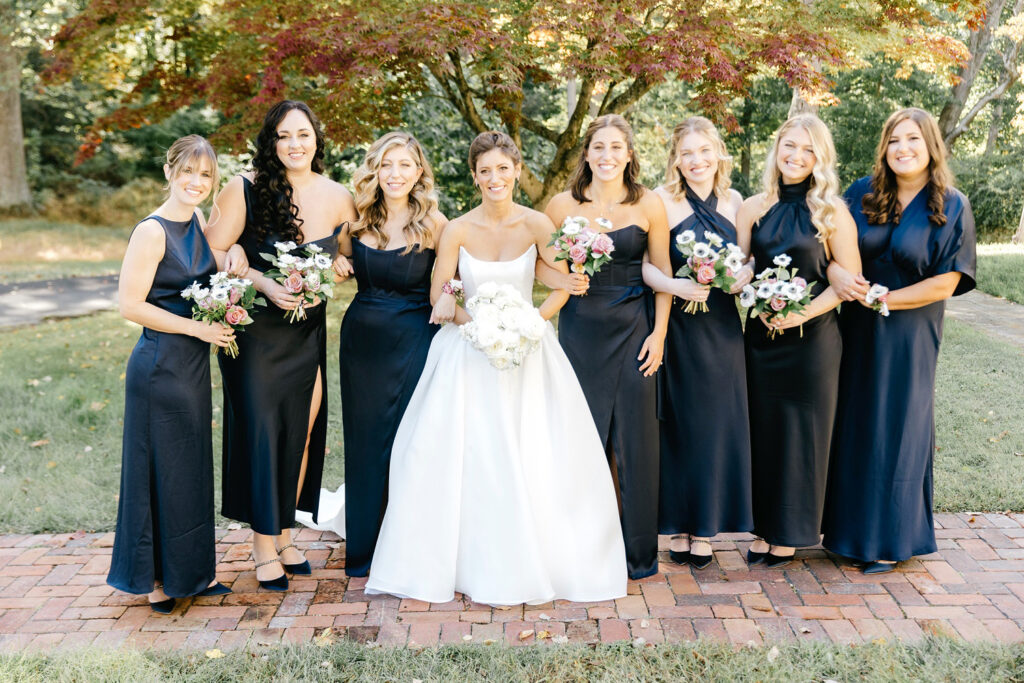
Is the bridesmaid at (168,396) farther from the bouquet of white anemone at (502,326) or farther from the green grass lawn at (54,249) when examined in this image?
the green grass lawn at (54,249)

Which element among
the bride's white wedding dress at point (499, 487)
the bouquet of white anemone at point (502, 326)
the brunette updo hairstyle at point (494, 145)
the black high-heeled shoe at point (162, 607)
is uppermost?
the brunette updo hairstyle at point (494, 145)

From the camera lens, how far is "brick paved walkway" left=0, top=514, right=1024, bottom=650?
13.0 feet

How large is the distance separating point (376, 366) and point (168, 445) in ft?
3.70

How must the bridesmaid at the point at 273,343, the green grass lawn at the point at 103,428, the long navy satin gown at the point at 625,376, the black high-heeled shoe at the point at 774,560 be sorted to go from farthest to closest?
the green grass lawn at the point at 103,428 < the black high-heeled shoe at the point at 774,560 < the long navy satin gown at the point at 625,376 < the bridesmaid at the point at 273,343

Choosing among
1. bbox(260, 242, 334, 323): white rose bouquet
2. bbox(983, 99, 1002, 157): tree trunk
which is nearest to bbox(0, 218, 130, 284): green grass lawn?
bbox(260, 242, 334, 323): white rose bouquet

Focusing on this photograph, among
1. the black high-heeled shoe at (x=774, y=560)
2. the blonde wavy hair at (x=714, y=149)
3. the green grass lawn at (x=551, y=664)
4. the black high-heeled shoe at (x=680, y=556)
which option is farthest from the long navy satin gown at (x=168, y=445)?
the black high-heeled shoe at (x=774, y=560)

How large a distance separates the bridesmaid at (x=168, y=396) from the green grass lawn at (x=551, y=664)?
51cm

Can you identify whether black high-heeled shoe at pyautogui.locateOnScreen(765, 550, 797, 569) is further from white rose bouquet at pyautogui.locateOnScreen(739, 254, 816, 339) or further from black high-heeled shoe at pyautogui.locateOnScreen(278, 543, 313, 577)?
black high-heeled shoe at pyautogui.locateOnScreen(278, 543, 313, 577)

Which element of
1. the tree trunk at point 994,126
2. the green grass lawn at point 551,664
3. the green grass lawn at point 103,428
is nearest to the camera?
the green grass lawn at point 551,664

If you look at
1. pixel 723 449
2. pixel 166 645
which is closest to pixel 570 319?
pixel 723 449

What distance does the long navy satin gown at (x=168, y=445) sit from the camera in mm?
4047

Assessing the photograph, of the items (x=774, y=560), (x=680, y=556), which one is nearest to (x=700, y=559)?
(x=680, y=556)

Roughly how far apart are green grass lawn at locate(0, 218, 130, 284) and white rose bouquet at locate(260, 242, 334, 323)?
14736 mm

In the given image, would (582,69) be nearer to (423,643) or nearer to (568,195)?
(568,195)
